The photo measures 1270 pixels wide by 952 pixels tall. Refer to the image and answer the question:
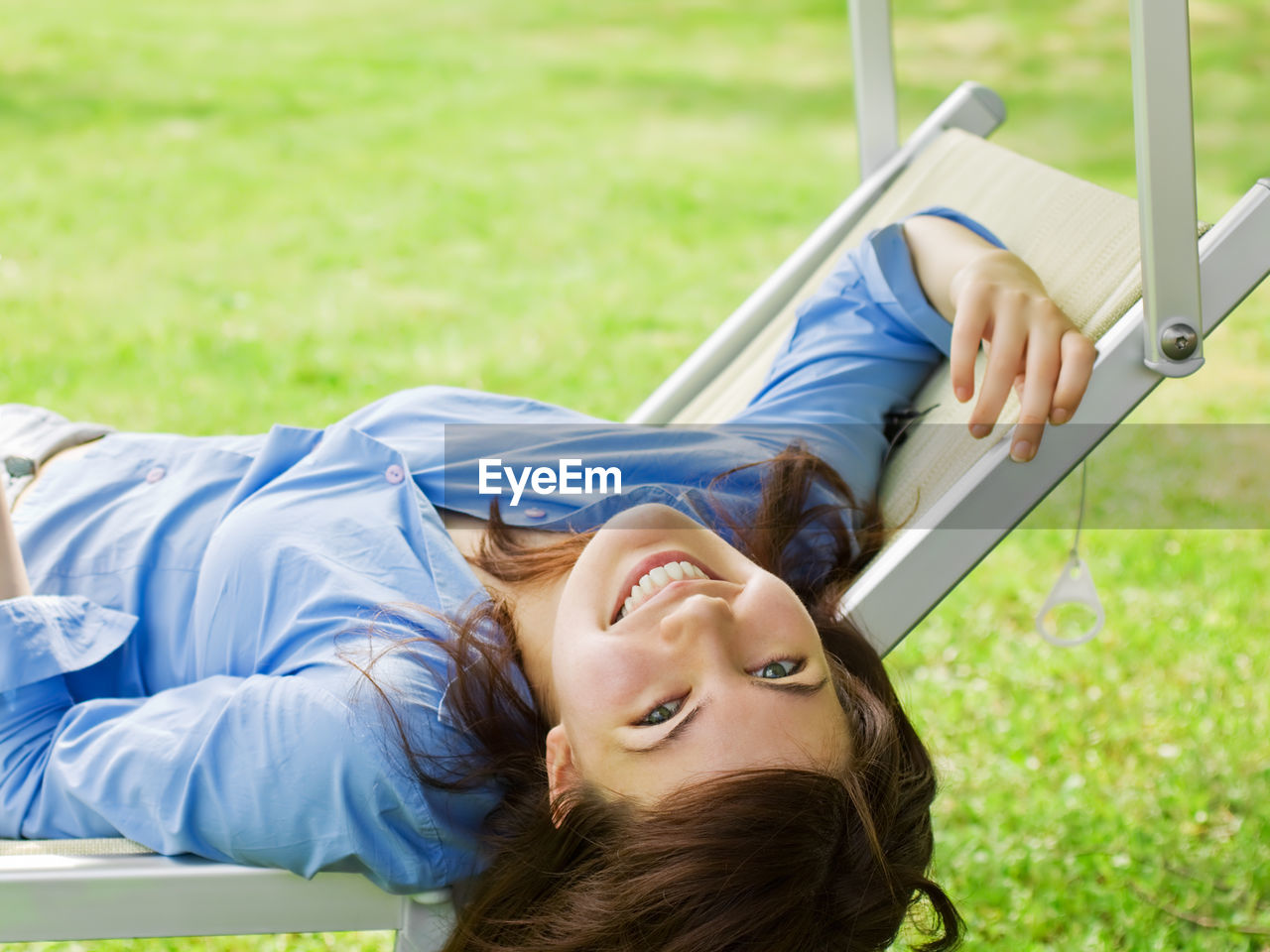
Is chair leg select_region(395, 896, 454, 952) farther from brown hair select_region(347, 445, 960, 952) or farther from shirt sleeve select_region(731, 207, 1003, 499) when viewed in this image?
shirt sleeve select_region(731, 207, 1003, 499)

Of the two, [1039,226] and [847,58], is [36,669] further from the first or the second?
[847,58]

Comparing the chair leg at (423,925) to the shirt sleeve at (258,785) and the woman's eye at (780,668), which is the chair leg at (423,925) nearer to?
the shirt sleeve at (258,785)

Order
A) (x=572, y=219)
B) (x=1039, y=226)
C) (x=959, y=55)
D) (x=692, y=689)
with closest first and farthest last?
(x=692, y=689) → (x=1039, y=226) → (x=572, y=219) → (x=959, y=55)

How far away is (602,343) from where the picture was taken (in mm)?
4820

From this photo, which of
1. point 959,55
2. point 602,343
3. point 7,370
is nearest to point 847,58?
point 959,55

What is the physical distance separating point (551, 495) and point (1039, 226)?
2.96ft

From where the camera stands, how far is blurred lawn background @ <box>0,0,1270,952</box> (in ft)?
8.34

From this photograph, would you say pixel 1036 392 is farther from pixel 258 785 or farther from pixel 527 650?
pixel 258 785

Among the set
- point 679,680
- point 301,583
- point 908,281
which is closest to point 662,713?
point 679,680

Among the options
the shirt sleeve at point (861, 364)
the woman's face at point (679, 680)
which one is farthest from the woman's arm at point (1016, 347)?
the woman's face at point (679, 680)

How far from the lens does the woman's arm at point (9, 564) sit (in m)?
1.63

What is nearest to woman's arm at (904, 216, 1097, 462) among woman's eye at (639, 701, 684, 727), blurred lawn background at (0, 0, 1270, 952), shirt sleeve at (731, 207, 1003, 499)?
shirt sleeve at (731, 207, 1003, 499)

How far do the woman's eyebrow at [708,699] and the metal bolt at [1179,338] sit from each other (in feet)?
1.96

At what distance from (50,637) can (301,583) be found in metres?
0.30
